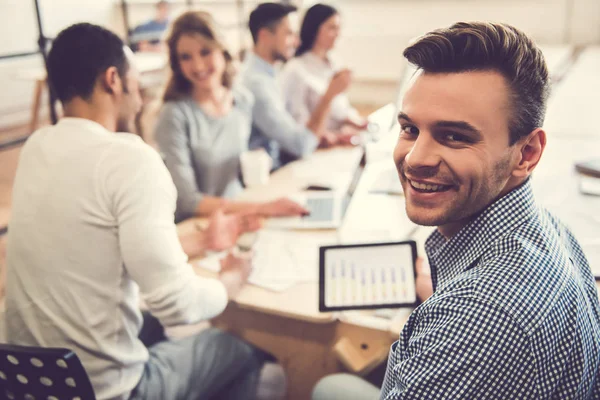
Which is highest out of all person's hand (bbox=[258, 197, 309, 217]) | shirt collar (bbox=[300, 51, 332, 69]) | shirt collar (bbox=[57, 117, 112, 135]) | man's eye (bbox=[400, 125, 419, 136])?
man's eye (bbox=[400, 125, 419, 136])

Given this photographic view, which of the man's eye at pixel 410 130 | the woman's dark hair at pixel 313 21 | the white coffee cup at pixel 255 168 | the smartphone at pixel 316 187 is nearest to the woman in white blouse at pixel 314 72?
the woman's dark hair at pixel 313 21

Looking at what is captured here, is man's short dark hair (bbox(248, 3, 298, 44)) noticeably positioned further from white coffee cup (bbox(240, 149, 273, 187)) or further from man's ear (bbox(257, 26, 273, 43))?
white coffee cup (bbox(240, 149, 273, 187))

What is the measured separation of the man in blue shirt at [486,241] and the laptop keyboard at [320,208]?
756 millimetres

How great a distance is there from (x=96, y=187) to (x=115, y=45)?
34 centimetres

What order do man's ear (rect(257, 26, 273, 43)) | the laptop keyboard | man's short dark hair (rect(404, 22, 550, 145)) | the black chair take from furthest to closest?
man's ear (rect(257, 26, 273, 43)) < the laptop keyboard < the black chair < man's short dark hair (rect(404, 22, 550, 145))

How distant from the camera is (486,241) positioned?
77cm

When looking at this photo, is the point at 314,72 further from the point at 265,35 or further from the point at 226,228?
the point at 226,228

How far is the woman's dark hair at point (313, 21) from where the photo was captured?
9.28 feet

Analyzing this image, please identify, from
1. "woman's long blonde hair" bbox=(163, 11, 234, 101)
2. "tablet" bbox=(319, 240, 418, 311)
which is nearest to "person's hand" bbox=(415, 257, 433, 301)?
"tablet" bbox=(319, 240, 418, 311)

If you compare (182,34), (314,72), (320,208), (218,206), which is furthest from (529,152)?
(314,72)

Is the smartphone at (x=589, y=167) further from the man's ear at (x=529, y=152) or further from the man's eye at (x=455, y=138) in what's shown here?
the man's eye at (x=455, y=138)

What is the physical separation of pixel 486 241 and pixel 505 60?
0.86 ft

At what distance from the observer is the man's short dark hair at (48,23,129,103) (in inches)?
43.3

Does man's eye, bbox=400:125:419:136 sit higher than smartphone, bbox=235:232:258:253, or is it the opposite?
man's eye, bbox=400:125:419:136
